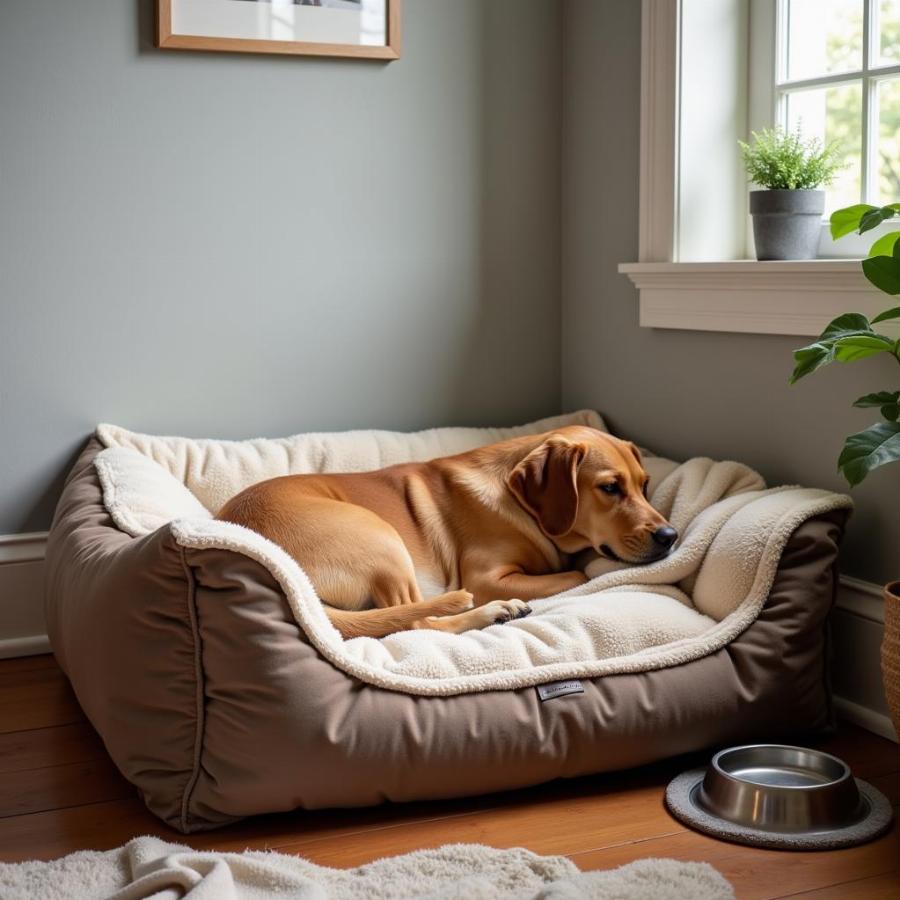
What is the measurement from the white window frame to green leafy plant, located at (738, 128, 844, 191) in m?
0.21

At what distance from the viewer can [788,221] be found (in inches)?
115

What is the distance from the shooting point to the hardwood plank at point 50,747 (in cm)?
251

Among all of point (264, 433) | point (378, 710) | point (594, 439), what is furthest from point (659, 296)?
point (378, 710)

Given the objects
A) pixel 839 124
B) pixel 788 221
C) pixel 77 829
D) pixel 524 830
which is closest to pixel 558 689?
pixel 524 830

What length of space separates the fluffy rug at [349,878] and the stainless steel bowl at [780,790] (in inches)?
7.9

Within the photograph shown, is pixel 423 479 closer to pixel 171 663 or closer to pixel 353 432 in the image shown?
pixel 353 432

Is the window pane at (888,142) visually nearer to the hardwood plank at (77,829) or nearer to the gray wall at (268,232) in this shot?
the gray wall at (268,232)

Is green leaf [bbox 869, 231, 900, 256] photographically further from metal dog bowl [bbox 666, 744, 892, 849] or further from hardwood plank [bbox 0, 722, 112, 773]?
hardwood plank [bbox 0, 722, 112, 773]

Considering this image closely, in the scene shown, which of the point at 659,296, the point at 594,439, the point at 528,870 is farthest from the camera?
the point at 659,296

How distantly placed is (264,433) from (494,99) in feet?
3.88

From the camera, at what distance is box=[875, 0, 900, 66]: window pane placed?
2.77 meters

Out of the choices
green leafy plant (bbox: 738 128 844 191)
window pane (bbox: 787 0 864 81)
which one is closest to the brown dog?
green leafy plant (bbox: 738 128 844 191)

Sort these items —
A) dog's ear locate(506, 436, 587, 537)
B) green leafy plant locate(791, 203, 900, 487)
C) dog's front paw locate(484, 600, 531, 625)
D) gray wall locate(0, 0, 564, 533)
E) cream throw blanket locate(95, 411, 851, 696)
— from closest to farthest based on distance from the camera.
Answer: green leafy plant locate(791, 203, 900, 487) < cream throw blanket locate(95, 411, 851, 696) < dog's front paw locate(484, 600, 531, 625) < dog's ear locate(506, 436, 587, 537) < gray wall locate(0, 0, 564, 533)

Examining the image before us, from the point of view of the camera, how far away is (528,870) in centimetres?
197
